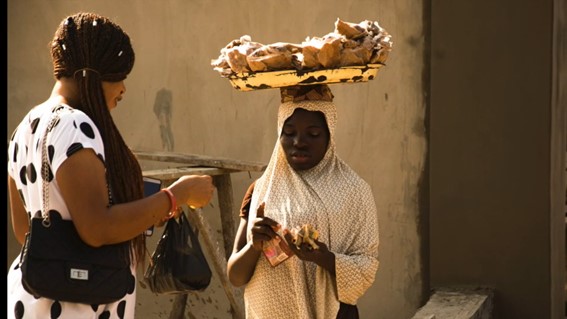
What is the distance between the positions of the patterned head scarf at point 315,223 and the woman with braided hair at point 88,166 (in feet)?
2.56

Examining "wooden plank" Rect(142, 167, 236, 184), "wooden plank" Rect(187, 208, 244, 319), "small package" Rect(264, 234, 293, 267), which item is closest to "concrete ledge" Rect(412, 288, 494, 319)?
"wooden plank" Rect(187, 208, 244, 319)

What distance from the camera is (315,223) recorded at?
441cm

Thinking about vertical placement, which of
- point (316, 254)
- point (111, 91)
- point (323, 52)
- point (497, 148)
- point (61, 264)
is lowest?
point (316, 254)

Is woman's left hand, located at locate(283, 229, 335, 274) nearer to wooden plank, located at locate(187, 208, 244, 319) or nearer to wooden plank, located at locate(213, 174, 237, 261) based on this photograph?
wooden plank, located at locate(187, 208, 244, 319)

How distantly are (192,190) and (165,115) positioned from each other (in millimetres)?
3691

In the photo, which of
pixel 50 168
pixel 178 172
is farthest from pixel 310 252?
pixel 178 172

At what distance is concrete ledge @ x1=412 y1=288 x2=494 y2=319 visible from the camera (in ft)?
18.8

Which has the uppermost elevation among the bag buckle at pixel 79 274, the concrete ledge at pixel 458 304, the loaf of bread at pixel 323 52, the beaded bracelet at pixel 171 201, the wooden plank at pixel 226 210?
the loaf of bread at pixel 323 52

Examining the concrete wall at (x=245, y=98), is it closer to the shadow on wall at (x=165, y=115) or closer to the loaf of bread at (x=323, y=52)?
the shadow on wall at (x=165, y=115)

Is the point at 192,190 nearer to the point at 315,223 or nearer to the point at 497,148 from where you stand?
the point at 315,223

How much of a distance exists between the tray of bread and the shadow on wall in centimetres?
287

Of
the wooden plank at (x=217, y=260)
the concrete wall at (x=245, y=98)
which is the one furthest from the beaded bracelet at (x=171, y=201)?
the concrete wall at (x=245, y=98)

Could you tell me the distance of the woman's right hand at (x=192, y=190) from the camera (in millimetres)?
3699
